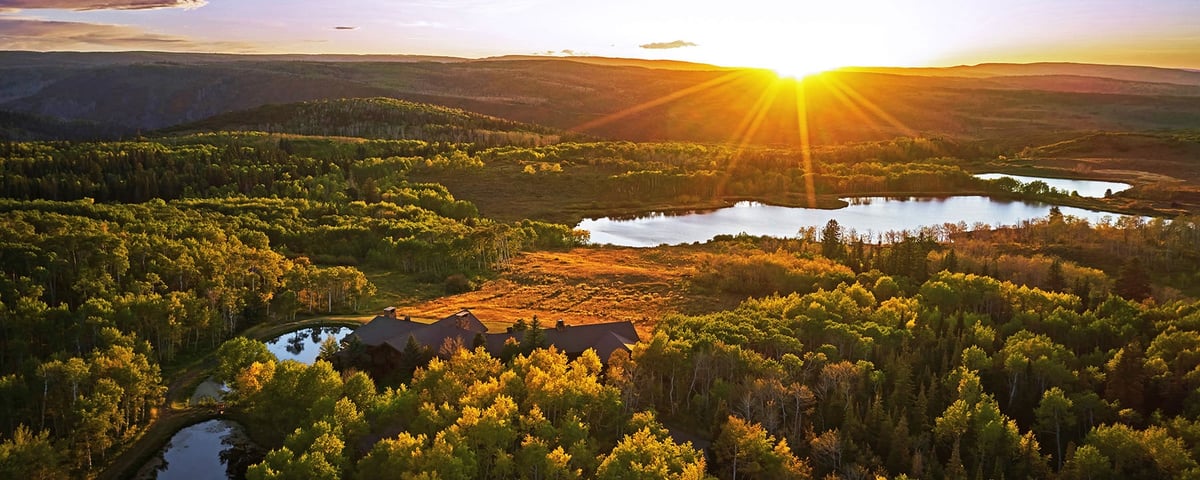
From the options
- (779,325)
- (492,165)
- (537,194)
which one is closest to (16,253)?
(779,325)

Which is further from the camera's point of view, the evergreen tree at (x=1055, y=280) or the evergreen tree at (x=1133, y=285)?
the evergreen tree at (x=1055, y=280)

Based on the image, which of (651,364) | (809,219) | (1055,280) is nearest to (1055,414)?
(651,364)

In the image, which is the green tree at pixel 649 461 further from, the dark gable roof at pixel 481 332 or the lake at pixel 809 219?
the lake at pixel 809 219

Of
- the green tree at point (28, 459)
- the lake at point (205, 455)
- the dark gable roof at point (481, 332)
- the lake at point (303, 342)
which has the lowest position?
the lake at point (205, 455)

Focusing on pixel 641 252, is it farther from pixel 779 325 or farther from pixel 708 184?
pixel 708 184

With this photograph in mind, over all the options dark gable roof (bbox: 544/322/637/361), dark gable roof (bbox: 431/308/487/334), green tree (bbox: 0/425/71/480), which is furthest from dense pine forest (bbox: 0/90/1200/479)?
dark gable roof (bbox: 431/308/487/334)

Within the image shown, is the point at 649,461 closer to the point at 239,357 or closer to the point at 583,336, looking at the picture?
the point at 583,336

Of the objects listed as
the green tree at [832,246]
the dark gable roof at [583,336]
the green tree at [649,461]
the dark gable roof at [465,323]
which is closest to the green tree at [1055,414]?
the green tree at [649,461]

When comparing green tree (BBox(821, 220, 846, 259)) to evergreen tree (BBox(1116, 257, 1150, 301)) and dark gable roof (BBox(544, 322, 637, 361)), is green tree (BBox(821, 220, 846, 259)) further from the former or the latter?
dark gable roof (BBox(544, 322, 637, 361))
